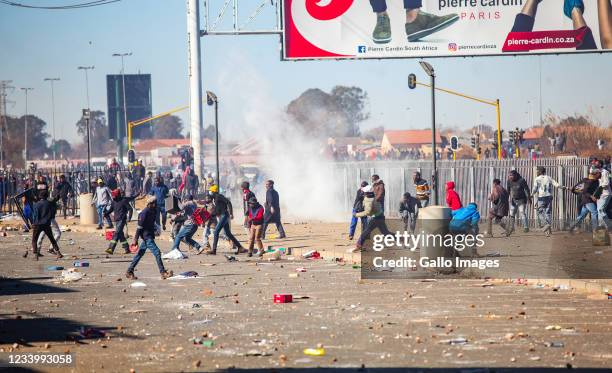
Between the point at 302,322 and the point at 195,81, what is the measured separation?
95.3ft

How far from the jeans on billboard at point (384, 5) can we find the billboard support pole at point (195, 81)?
678cm

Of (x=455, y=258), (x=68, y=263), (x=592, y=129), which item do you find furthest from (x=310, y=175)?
(x=455, y=258)

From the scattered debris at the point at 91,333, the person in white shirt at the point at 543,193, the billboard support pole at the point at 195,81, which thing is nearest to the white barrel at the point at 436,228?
the scattered debris at the point at 91,333

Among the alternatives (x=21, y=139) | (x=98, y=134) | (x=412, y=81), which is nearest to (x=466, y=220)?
(x=412, y=81)

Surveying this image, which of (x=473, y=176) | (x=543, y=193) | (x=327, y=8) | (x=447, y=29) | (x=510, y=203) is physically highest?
(x=327, y=8)

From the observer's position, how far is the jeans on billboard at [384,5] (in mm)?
36031

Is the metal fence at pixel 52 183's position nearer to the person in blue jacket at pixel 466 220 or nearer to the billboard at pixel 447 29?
the billboard at pixel 447 29

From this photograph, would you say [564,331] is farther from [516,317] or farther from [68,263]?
[68,263]

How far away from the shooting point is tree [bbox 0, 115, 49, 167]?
420 feet

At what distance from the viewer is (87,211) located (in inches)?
1458

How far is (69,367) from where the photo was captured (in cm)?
1012

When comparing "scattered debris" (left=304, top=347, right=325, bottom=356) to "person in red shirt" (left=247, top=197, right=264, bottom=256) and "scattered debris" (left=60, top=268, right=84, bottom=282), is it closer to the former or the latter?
"scattered debris" (left=60, top=268, right=84, bottom=282)

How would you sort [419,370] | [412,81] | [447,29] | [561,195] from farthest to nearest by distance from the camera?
[447,29] < [412,81] < [561,195] < [419,370]

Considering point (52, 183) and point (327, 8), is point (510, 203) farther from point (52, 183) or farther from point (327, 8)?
point (52, 183)
